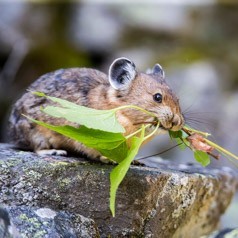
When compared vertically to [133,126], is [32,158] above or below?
below

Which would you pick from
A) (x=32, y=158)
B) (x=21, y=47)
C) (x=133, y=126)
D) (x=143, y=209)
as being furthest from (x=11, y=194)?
(x=21, y=47)

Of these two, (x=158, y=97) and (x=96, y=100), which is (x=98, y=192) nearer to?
(x=158, y=97)

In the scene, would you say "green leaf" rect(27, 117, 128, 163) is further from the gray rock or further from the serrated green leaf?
the serrated green leaf

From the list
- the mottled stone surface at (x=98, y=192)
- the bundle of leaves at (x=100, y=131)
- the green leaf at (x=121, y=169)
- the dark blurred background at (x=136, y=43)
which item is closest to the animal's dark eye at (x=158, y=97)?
the mottled stone surface at (x=98, y=192)

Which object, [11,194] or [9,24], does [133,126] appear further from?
[9,24]

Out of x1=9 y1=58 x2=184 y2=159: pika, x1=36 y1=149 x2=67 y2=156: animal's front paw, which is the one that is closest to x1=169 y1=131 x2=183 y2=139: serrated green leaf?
x1=9 y1=58 x2=184 y2=159: pika

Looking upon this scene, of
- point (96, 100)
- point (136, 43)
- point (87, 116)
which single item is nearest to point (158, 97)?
point (96, 100)

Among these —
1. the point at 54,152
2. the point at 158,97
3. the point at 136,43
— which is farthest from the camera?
the point at 136,43
